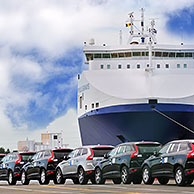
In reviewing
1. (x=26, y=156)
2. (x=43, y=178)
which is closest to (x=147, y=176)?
(x=43, y=178)

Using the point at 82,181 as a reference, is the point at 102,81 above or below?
above

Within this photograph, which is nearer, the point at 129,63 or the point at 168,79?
the point at 168,79

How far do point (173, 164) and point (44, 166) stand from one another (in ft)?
21.6

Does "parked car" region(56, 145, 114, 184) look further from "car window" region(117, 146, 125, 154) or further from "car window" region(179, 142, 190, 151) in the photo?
"car window" region(179, 142, 190, 151)

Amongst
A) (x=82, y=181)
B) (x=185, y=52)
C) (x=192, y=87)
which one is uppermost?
(x=185, y=52)

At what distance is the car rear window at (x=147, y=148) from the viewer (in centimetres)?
1784

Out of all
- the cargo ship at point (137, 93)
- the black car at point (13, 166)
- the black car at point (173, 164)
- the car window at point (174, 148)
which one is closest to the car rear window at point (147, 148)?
the black car at point (173, 164)

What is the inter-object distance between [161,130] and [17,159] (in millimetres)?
17963

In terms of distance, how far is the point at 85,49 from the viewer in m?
47.8

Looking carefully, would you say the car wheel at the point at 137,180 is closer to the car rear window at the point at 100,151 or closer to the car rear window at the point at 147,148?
the car rear window at the point at 147,148

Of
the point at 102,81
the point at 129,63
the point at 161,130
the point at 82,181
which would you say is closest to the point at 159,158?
the point at 82,181

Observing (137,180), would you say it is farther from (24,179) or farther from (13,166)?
(13,166)

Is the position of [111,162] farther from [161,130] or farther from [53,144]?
[53,144]

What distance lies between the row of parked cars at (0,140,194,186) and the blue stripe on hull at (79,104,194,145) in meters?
17.0
